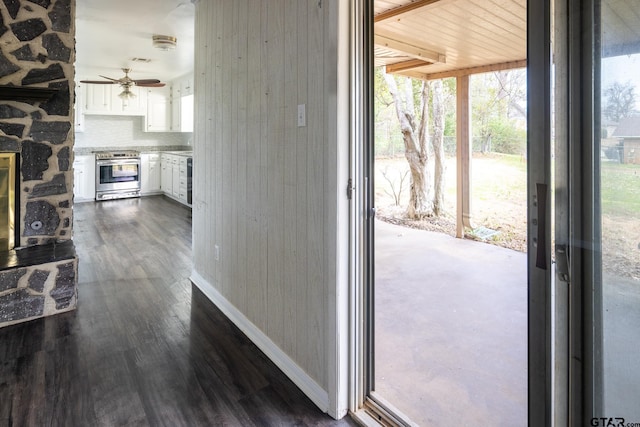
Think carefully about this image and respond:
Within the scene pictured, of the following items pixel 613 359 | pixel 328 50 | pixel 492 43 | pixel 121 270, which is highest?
pixel 492 43

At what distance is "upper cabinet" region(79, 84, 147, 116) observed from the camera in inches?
306

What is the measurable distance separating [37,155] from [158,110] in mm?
6002

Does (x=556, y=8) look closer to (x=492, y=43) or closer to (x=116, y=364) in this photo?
(x=116, y=364)

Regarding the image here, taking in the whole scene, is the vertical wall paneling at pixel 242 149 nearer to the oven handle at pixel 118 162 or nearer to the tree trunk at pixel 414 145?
the tree trunk at pixel 414 145

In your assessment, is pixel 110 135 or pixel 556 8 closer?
pixel 556 8

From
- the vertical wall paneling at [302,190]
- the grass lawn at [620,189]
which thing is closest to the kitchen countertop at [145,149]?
the vertical wall paneling at [302,190]

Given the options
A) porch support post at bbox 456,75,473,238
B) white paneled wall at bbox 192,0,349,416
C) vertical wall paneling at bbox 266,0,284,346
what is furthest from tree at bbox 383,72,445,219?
vertical wall paneling at bbox 266,0,284,346

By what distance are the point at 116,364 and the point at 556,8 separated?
2533mm

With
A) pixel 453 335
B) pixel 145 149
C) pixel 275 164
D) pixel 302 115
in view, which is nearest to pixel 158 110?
pixel 145 149

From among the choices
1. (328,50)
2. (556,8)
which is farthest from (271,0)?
(556,8)

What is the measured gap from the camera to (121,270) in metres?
3.83

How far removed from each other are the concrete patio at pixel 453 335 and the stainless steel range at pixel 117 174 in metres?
Answer: 6.06

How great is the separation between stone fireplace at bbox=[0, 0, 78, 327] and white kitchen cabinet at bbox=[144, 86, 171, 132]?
5691 millimetres

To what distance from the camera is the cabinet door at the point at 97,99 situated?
25.4 feet
